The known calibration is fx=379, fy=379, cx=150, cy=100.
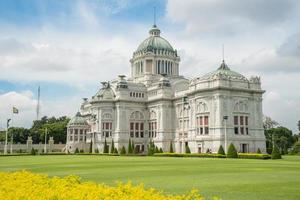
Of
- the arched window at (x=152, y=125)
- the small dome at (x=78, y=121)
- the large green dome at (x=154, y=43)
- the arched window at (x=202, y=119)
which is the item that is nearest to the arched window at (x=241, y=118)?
the arched window at (x=202, y=119)

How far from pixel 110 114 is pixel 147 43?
24164 millimetres

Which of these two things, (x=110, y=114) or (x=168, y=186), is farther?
(x=110, y=114)

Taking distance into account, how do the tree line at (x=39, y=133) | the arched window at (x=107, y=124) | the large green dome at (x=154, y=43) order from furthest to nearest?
the tree line at (x=39, y=133)
the large green dome at (x=154, y=43)
the arched window at (x=107, y=124)

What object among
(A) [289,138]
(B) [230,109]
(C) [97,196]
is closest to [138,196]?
(C) [97,196]

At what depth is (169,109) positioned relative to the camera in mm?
95188

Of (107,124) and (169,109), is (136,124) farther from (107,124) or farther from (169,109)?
(169,109)

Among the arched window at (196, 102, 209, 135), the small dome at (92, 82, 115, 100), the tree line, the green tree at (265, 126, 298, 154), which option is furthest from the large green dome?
the tree line

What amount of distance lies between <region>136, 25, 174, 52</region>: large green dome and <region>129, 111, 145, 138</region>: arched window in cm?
1897

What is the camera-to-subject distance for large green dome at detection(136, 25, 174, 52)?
107 meters

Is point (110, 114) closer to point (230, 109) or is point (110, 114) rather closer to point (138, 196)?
point (230, 109)

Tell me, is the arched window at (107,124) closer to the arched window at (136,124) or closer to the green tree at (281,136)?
the arched window at (136,124)

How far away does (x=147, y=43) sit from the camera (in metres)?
109

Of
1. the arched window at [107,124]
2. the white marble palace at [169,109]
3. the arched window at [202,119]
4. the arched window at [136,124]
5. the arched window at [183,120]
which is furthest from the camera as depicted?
the arched window at [136,124]

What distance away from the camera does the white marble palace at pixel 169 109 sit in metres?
77.1
